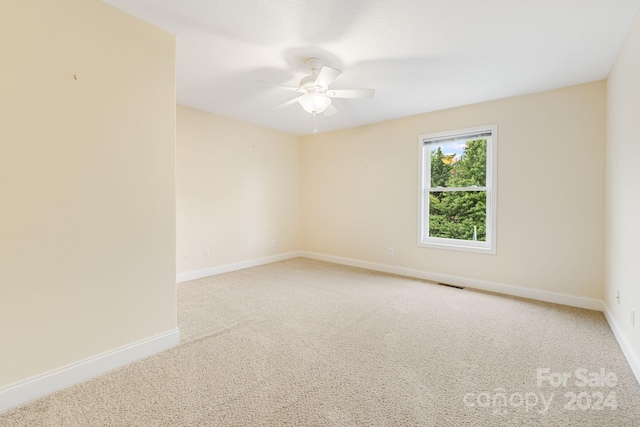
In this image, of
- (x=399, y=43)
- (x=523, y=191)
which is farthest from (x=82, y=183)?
(x=523, y=191)

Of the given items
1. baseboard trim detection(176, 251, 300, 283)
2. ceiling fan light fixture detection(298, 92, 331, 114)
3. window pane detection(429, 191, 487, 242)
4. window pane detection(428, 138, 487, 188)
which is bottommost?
baseboard trim detection(176, 251, 300, 283)

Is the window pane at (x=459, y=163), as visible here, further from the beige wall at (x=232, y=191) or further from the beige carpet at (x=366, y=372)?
the beige wall at (x=232, y=191)

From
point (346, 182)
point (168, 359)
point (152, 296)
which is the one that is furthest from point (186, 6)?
point (346, 182)

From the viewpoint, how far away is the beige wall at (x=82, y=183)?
159cm

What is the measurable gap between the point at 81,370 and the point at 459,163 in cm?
452

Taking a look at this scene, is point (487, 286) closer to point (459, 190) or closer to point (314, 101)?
point (459, 190)

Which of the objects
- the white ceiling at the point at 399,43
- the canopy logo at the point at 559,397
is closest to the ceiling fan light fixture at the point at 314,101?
the white ceiling at the point at 399,43

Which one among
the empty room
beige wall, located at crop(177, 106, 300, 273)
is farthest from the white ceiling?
beige wall, located at crop(177, 106, 300, 273)

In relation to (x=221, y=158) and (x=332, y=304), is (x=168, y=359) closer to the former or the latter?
(x=332, y=304)

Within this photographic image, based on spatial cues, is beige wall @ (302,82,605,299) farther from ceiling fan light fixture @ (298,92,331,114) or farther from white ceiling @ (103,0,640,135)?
ceiling fan light fixture @ (298,92,331,114)

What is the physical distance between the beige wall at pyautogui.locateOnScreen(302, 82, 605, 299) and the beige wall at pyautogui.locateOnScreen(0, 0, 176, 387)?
11.0ft

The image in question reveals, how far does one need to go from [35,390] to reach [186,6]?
2.55 meters

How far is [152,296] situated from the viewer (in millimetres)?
2174

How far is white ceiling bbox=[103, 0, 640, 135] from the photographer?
76.3 inches
